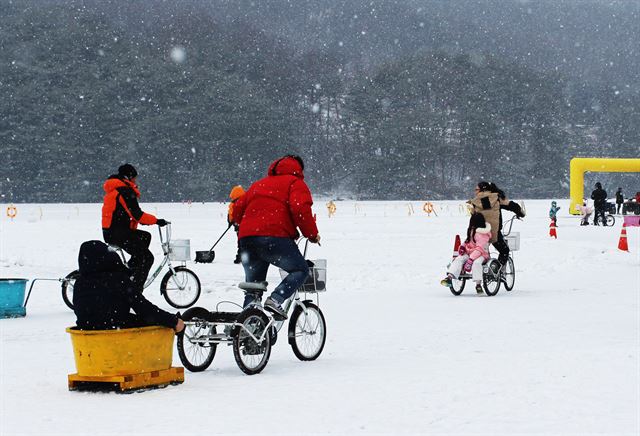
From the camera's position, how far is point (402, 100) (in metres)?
113

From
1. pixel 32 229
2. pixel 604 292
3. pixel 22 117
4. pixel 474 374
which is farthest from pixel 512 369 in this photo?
pixel 22 117

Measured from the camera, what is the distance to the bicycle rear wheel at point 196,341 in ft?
26.7

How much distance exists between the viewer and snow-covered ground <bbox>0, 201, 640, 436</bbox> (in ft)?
20.7

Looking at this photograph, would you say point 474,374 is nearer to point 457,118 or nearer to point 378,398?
point 378,398

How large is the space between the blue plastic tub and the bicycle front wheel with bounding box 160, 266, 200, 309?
1892mm

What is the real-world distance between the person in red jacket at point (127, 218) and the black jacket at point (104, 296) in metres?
3.78

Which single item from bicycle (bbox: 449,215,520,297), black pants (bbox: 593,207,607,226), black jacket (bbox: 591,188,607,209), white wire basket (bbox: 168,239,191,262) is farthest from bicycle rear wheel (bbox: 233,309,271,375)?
black pants (bbox: 593,207,607,226)

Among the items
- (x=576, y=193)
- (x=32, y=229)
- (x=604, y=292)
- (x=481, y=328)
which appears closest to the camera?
(x=481, y=328)

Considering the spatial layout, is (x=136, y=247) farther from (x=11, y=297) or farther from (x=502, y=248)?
(x=502, y=248)

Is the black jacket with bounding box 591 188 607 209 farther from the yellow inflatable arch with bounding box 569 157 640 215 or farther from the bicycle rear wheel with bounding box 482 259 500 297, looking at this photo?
the bicycle rear wheel with bounding box 482 259 500 297

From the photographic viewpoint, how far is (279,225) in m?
8.45

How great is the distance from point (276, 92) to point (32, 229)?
257 feet

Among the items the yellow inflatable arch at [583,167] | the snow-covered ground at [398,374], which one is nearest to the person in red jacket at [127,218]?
the snow-covered ground at [398,374]

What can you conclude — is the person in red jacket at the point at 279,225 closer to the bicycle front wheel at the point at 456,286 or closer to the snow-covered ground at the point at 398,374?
the snow-covered ground at the point at 398,374
